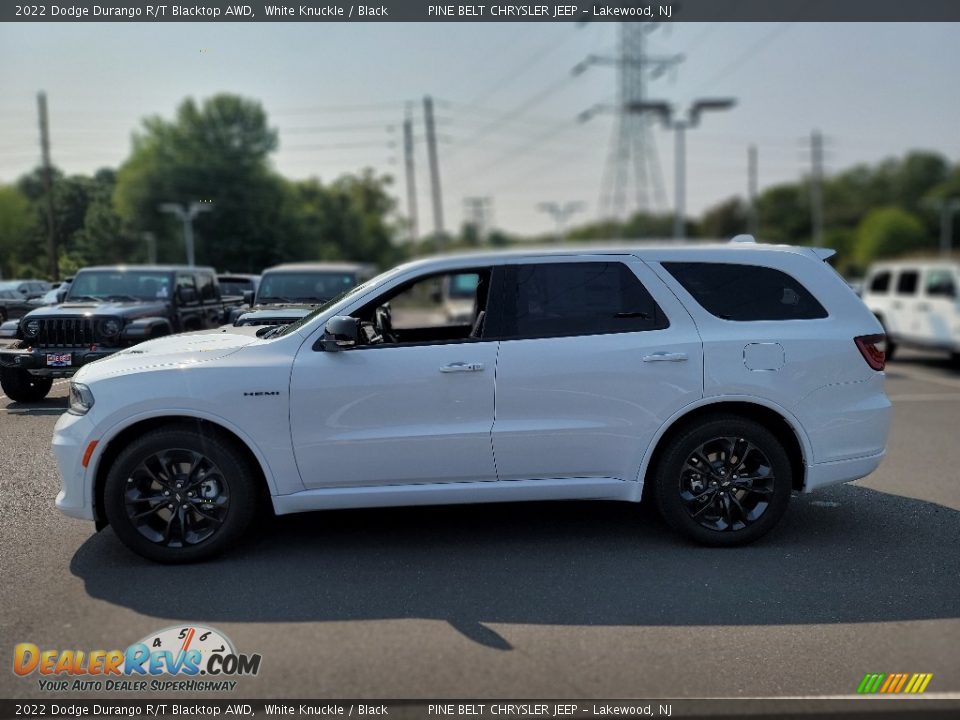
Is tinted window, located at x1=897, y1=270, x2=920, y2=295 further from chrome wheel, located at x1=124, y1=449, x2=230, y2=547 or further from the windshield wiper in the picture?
chrome wheel, located at x1=124, y1=449, x2=230, y2=547

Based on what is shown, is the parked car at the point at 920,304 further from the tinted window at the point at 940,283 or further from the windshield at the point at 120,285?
the windshield at the point at 120,285

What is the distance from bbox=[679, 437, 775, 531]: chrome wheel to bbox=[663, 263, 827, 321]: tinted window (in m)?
0.81

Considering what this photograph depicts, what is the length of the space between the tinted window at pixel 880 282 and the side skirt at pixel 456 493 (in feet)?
48.9

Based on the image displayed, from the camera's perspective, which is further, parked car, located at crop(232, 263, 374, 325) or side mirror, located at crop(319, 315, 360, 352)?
parked car, located at crop(232, 263, 374, 325)

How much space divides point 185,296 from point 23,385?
143 centimetres

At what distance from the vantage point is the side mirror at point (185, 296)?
6797 millimetres

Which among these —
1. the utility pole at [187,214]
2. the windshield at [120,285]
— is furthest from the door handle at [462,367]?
the utility pole at [187,214]

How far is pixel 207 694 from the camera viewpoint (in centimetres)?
350

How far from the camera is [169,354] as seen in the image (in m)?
5.06

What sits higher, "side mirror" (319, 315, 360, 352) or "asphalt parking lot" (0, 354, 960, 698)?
"side mirror" (319, 315, 360, 352)

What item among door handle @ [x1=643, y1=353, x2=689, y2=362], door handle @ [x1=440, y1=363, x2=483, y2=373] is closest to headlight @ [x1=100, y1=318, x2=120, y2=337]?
door handle @ [x1=440, y1=363, x2=483, y2=373]

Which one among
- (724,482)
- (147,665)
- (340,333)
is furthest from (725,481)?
(147,665)

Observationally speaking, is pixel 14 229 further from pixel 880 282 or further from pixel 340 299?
pixel 880 282

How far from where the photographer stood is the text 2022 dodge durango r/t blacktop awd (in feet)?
16.0
